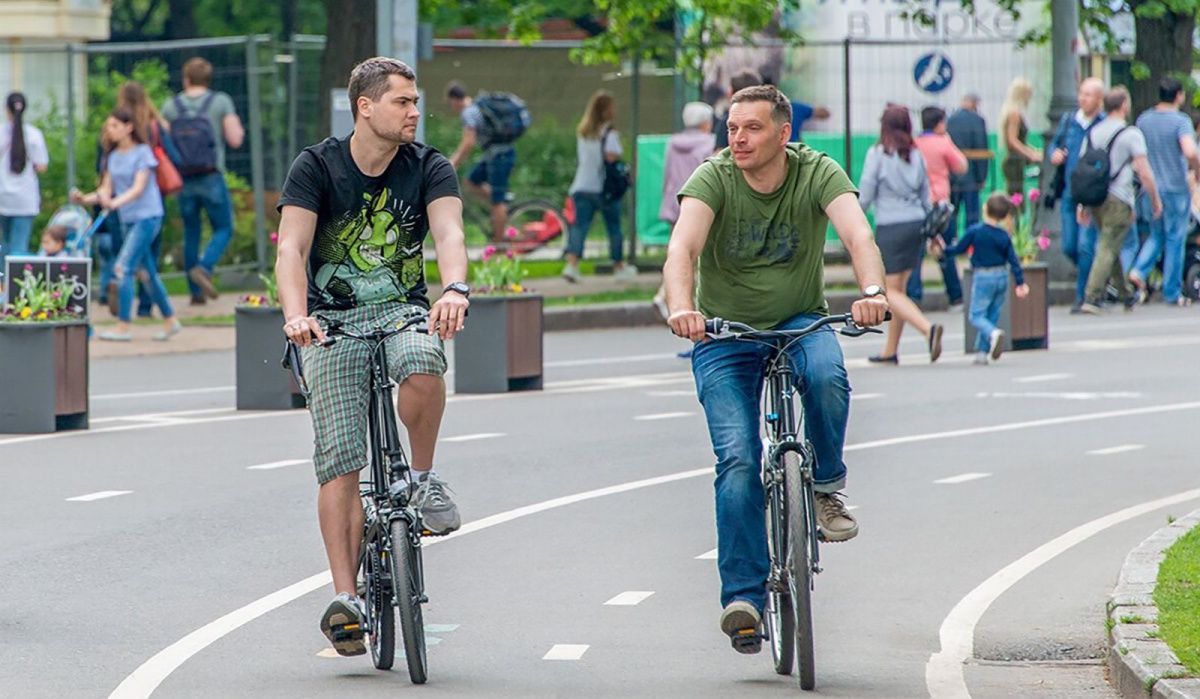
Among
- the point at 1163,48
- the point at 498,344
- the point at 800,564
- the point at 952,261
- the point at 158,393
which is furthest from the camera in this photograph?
the point at 1163,48

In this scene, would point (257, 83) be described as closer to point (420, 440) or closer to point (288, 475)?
point (288, 475)

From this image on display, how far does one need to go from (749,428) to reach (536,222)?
19.2 m

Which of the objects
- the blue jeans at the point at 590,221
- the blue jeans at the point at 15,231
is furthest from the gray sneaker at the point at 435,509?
the blue jeans at the point at 590,221

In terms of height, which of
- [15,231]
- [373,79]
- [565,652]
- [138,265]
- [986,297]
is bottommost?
[565,652]

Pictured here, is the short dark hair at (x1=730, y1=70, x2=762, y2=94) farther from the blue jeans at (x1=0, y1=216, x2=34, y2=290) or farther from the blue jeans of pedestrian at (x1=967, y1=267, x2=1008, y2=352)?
the blue jeans at (x1=0, y1=216, x2=34, y2=290)

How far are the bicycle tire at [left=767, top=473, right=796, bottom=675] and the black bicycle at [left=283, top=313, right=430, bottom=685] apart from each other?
988 mm

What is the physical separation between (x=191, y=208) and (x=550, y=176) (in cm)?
671

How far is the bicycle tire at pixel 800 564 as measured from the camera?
6.46 m

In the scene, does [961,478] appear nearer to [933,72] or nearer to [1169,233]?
[1169,233]

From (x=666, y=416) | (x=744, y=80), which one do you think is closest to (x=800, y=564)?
(x=666, y=416)

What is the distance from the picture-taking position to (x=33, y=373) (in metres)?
12.8

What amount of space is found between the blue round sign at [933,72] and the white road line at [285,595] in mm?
12558

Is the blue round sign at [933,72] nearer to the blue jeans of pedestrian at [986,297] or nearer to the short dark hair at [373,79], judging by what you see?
the blue jeans of pedestrian at [986,297]

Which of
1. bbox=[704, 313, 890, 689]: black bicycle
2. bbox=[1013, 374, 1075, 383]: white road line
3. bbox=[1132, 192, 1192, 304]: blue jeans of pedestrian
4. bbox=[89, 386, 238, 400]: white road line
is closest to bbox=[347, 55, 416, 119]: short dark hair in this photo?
bbox=[704, 313, 890, 689]: black bicycle
